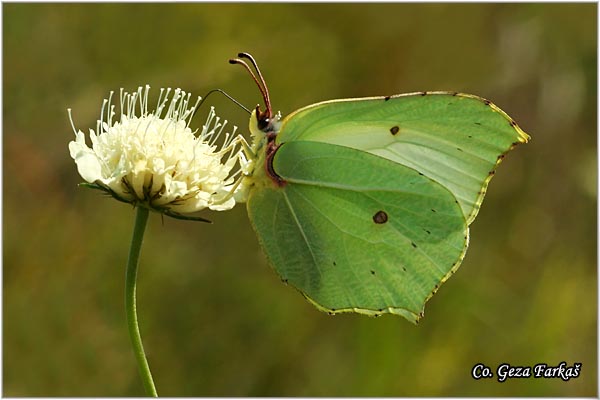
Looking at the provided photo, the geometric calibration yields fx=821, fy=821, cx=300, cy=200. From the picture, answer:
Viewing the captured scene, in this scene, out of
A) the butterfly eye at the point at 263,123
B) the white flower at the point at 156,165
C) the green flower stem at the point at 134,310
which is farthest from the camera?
the butterfly eye at the point at 263,123

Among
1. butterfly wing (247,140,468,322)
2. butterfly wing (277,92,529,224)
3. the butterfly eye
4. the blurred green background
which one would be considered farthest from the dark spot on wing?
the blurred green background

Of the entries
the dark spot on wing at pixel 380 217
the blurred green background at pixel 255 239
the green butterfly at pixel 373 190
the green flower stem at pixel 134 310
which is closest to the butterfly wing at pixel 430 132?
the green butterfly at pixel 373 190

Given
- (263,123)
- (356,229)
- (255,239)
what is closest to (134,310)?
(263,123)

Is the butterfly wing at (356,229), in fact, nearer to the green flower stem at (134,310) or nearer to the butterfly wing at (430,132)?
the butterfly wing at (430,132)

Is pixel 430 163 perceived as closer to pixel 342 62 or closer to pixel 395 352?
pixel 395 352

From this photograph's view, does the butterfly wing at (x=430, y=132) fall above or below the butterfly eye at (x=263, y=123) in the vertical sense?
above

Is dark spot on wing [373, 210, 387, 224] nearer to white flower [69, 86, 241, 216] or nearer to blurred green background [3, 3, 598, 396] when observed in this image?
white flower [69, 86, 241, 216]

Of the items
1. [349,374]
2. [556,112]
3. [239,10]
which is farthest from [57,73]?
[556,112]

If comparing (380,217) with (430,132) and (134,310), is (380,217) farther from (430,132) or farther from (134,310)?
(134,310)
